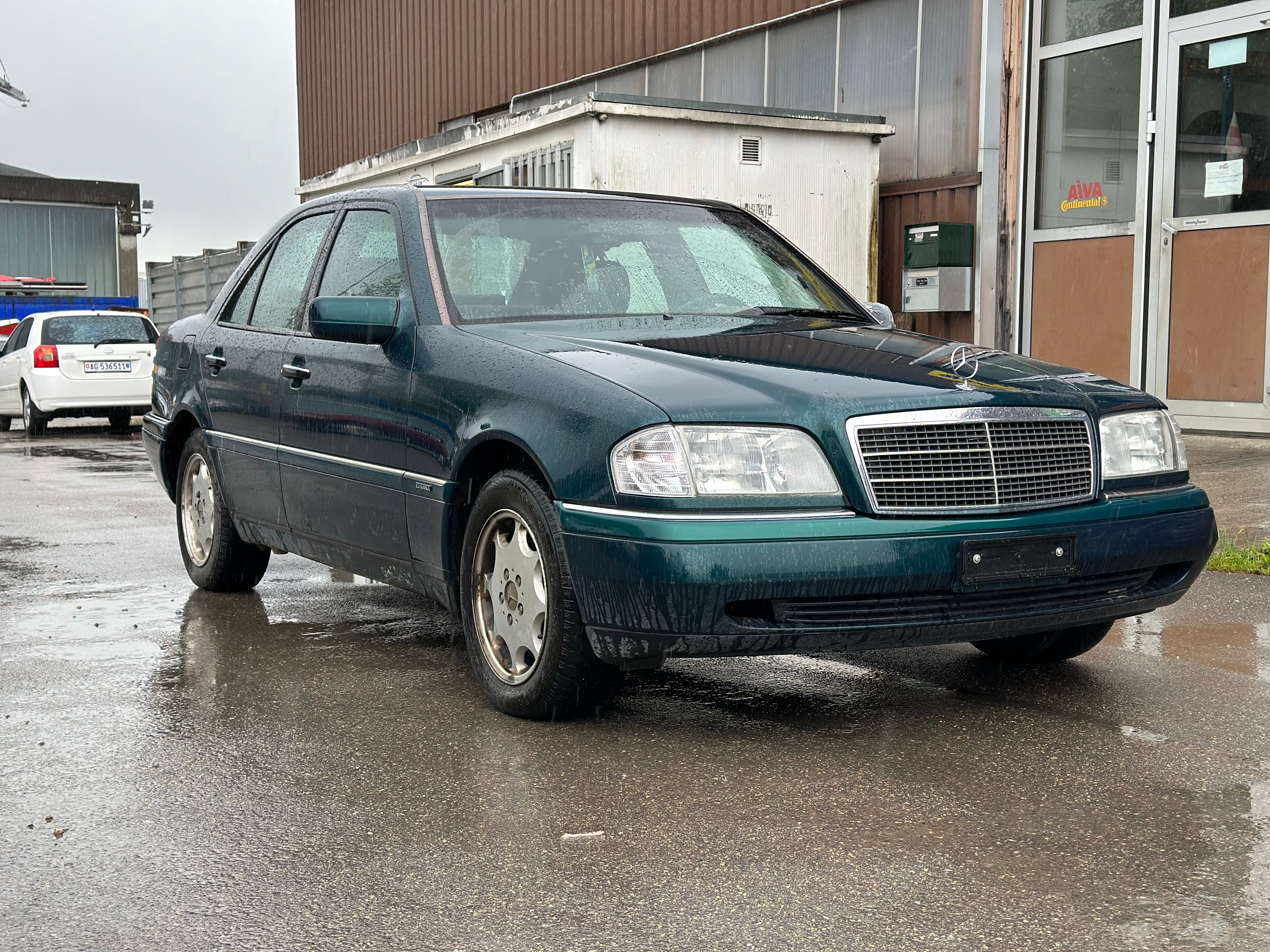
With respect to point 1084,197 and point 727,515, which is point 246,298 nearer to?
point 727,515

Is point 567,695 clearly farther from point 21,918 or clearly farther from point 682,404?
point 21,918

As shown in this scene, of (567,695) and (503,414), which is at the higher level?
(503,414)

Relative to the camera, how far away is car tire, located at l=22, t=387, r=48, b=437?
1808 centimetres

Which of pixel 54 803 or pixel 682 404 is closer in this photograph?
pixel 54 803

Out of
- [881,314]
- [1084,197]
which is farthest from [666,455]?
[1084,197]

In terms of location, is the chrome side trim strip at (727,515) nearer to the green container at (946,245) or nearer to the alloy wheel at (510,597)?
the alloy wheel at (510,597)

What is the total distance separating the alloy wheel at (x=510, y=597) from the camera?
4340 millimetres

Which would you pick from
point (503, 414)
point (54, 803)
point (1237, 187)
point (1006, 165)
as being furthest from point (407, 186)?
point (1006, 165)

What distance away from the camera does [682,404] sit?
397 centimetres

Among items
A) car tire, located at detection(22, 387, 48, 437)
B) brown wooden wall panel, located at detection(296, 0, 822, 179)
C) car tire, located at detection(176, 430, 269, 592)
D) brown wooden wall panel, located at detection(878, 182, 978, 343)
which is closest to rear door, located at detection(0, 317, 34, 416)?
car tire, located at detection(22, 387, 48, 437)

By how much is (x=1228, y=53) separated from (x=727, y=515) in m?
9.55

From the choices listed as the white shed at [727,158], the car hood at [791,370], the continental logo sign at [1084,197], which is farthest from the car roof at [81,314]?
the car hood at [791,370]

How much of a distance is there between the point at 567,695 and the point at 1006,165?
1079 centimetres

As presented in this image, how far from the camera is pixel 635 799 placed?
3695mm
